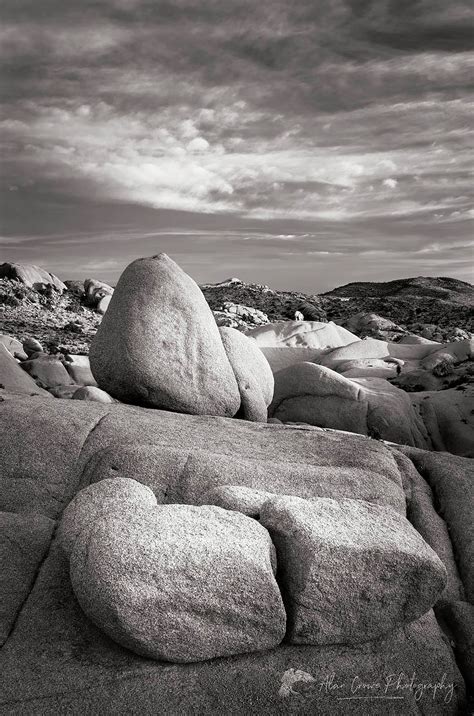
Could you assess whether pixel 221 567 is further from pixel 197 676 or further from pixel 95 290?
pixel 95 290

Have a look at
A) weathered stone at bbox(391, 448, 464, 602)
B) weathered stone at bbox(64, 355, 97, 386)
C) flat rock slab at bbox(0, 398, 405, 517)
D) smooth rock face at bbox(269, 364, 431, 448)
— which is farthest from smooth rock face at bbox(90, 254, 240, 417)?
weathered stone at bbox(64, 355, 97, 386)

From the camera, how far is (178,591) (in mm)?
4027

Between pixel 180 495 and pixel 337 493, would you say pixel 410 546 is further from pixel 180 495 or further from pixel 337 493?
pixel 180 495

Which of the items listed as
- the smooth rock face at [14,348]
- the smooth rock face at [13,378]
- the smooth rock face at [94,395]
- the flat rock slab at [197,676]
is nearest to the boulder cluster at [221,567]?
the flat rock slab at [197,676]

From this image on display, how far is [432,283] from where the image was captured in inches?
2559

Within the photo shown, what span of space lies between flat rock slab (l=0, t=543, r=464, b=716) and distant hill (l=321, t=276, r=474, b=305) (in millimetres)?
50975

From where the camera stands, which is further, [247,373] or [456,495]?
[247,373]

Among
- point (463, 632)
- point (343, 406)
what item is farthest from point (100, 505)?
point (343, 406)

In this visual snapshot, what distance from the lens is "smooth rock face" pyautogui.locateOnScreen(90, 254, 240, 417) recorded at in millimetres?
8633

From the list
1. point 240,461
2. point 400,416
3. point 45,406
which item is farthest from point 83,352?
Result: point 240,461

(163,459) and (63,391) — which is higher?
(163,459)

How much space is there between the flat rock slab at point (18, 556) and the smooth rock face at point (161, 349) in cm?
346

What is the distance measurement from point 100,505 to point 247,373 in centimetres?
510

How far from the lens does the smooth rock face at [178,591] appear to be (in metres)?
3.99
